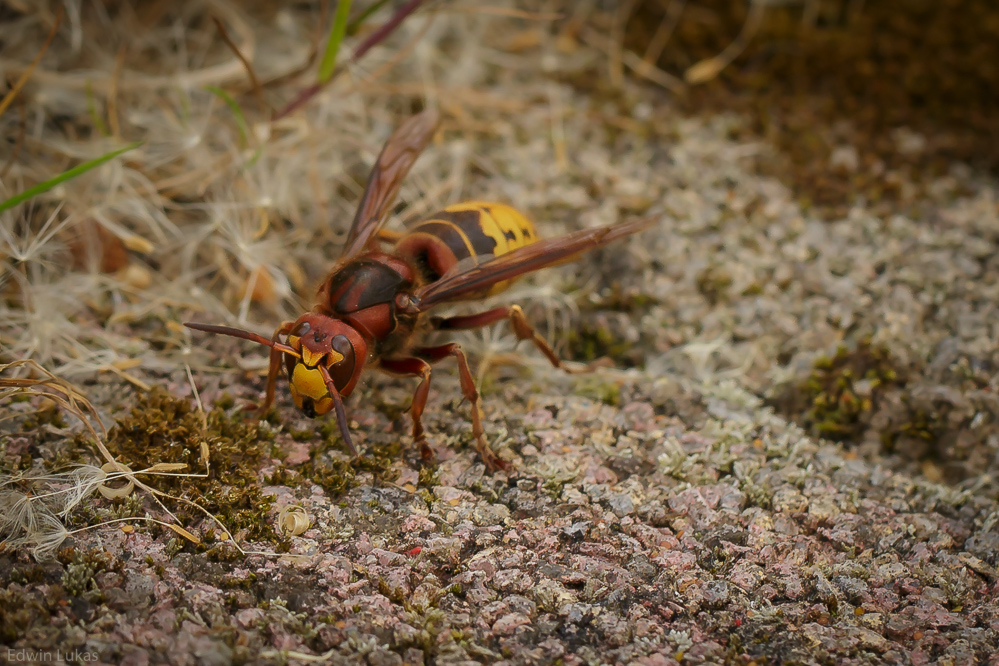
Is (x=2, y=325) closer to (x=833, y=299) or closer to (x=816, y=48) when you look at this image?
(x=833, y=299)

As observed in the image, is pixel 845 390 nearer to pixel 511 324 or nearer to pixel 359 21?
pixel 511 324

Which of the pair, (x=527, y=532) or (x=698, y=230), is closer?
(x=527, y=532)

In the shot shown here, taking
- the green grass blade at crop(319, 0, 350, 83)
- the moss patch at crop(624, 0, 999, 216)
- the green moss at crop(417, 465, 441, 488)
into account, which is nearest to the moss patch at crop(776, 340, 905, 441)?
the moss patch at crop(624, 0, 999, 216)

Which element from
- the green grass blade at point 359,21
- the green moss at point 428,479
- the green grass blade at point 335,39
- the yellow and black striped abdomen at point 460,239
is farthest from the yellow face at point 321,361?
the green grass blade at point 359,21

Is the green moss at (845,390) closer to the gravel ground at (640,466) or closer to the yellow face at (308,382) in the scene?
the gravel ground at (640,466)

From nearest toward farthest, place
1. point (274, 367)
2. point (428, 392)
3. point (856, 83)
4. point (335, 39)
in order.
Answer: point (274, 367) < point (428, 392) < point (335, 39) < point (856, 83)

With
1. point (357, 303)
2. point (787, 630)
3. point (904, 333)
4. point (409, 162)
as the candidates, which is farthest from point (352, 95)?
point (787, 630)

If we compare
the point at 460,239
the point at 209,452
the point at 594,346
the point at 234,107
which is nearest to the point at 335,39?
the point at 234,107
